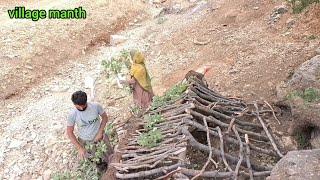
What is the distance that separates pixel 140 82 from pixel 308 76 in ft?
Answer: 6.32

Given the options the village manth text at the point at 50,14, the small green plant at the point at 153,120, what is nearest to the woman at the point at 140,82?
the small green plant at the point at 153,120

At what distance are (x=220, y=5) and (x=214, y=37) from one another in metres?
1.76

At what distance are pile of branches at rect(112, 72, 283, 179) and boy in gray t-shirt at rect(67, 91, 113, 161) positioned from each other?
547 mm

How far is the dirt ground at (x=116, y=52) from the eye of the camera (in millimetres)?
7074

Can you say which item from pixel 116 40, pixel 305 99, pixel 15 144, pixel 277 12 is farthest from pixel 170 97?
pixel 116 40

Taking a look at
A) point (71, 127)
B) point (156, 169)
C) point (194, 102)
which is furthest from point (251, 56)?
point (156, 169)

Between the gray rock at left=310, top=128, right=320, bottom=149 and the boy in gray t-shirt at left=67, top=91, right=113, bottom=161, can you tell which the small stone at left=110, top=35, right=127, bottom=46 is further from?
the gray rock at left=310, top=128, right=320, bottom=149

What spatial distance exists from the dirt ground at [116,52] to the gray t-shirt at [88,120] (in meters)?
1.32

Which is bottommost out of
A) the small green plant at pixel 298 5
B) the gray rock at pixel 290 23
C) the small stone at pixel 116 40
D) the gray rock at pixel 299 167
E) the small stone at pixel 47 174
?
the small stone at pixel 47 174

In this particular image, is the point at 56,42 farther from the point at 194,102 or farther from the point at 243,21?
the point at 194,102

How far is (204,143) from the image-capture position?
4777 millimetres

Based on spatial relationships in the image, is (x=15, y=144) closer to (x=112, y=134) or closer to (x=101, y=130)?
(x=112, y=134)

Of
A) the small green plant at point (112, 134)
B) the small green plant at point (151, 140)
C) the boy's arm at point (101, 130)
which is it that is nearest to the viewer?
the small green plant at point (151, 140)

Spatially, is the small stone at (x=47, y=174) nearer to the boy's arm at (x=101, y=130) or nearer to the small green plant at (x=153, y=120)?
the boy's arm at (x=101, y=130)
